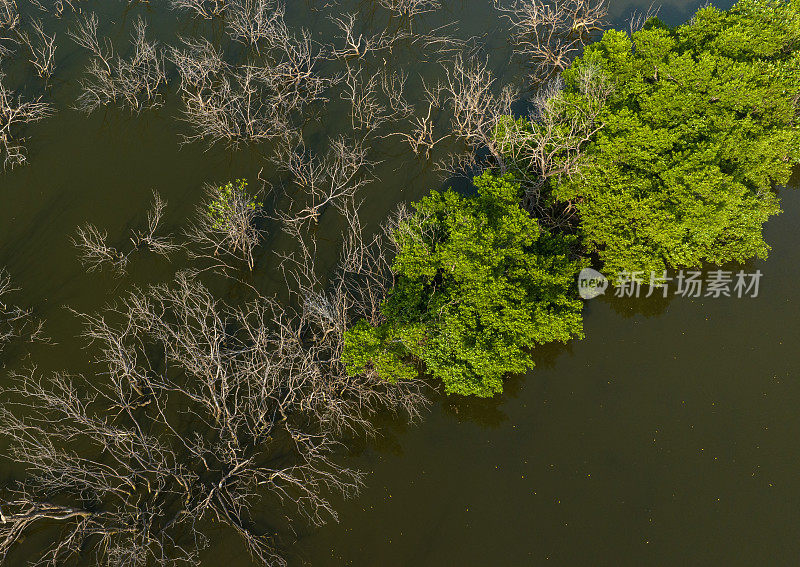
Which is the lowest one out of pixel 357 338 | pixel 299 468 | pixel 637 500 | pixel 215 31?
pixel 299 468

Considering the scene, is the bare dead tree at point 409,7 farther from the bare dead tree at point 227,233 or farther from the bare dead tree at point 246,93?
the bare dead tree at point 227,233

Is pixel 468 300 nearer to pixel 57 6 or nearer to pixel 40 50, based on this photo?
pixel 40 50

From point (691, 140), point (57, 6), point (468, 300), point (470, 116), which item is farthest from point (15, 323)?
point (691, 140)

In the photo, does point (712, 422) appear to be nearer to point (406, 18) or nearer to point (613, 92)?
point (613, 92)

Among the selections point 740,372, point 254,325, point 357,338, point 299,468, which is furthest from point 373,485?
point 740,372

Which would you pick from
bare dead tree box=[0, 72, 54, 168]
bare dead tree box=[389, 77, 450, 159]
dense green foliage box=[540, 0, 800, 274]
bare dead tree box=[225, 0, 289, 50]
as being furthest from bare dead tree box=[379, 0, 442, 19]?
bare dead tree box=[0, 72, 54, 168]

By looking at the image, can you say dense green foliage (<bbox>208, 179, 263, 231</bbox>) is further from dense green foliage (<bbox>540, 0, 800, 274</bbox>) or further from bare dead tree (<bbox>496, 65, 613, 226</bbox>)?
dense green foliage (<bbox>540, 0, 800, 274</bbox>)
